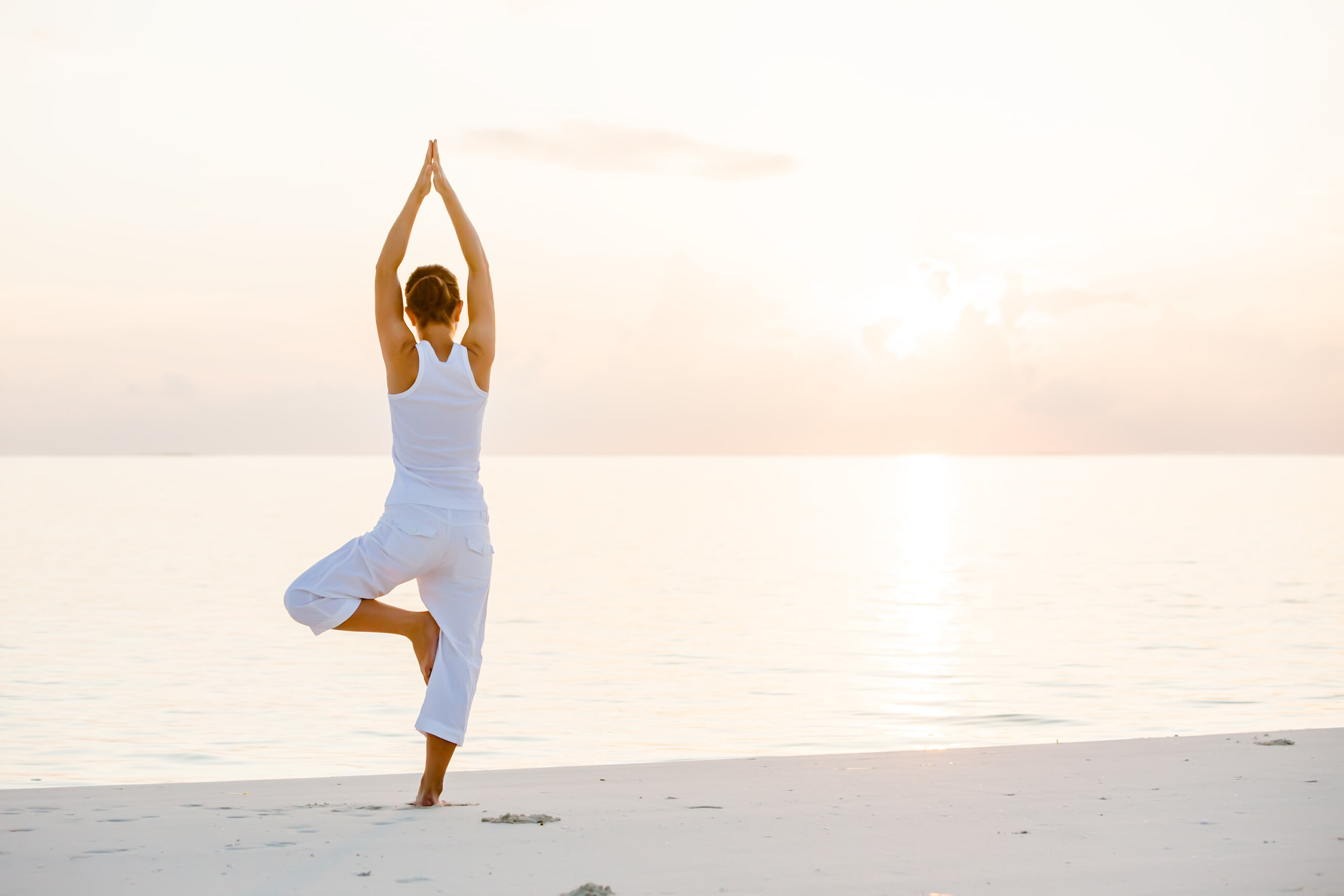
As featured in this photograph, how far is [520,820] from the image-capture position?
446 centimetres

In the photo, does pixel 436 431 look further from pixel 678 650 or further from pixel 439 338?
pixel 678 650

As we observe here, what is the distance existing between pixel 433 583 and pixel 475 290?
110cm

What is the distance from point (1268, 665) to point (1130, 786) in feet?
29.4

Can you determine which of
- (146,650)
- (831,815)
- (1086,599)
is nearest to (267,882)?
(831,815)

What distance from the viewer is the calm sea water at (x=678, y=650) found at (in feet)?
30.3

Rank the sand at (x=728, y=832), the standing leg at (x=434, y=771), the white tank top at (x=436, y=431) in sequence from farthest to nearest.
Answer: the standing leg at (x=434, y=771), the white tank top at (x=436, y=431), the sand at (x=728, y=832)

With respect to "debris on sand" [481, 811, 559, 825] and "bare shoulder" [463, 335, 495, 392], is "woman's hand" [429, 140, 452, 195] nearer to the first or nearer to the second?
"bare shoulder" [463, 335, 495, 392]

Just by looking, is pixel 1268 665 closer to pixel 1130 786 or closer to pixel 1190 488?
pixel 1130 786

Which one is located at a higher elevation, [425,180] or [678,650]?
[425,180]

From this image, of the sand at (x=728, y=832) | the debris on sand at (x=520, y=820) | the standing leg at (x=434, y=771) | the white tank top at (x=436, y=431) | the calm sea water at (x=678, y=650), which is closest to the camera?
the sand at (x=728, y=832)

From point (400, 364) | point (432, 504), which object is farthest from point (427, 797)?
point (400, 364)

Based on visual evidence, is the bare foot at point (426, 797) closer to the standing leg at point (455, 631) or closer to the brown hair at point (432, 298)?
the standing leg at point (455, 631)

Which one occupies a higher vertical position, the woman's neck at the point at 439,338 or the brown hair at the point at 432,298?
the brown hair at the point at 432,298

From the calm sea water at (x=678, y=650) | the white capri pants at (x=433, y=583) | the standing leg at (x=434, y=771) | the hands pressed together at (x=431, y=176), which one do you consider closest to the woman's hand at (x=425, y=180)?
the hands pressed together at (x=431, y=176)
